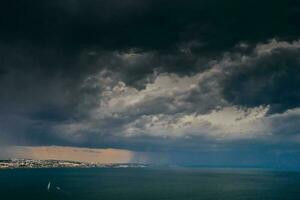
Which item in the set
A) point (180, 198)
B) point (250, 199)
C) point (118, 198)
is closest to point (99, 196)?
point (118, 198)

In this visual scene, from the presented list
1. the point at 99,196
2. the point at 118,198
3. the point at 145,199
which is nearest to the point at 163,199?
the point at 145,199

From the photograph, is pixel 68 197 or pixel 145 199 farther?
pixel 68 197

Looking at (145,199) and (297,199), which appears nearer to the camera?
(145,199)

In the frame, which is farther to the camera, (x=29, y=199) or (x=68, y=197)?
(x=68, y=197)

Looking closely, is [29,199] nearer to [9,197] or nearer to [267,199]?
[9,197]

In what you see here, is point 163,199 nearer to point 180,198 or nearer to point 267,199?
point 180,198

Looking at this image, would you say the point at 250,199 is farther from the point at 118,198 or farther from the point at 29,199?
the point at 29,199

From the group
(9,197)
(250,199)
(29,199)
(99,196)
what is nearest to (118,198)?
(99,196)
